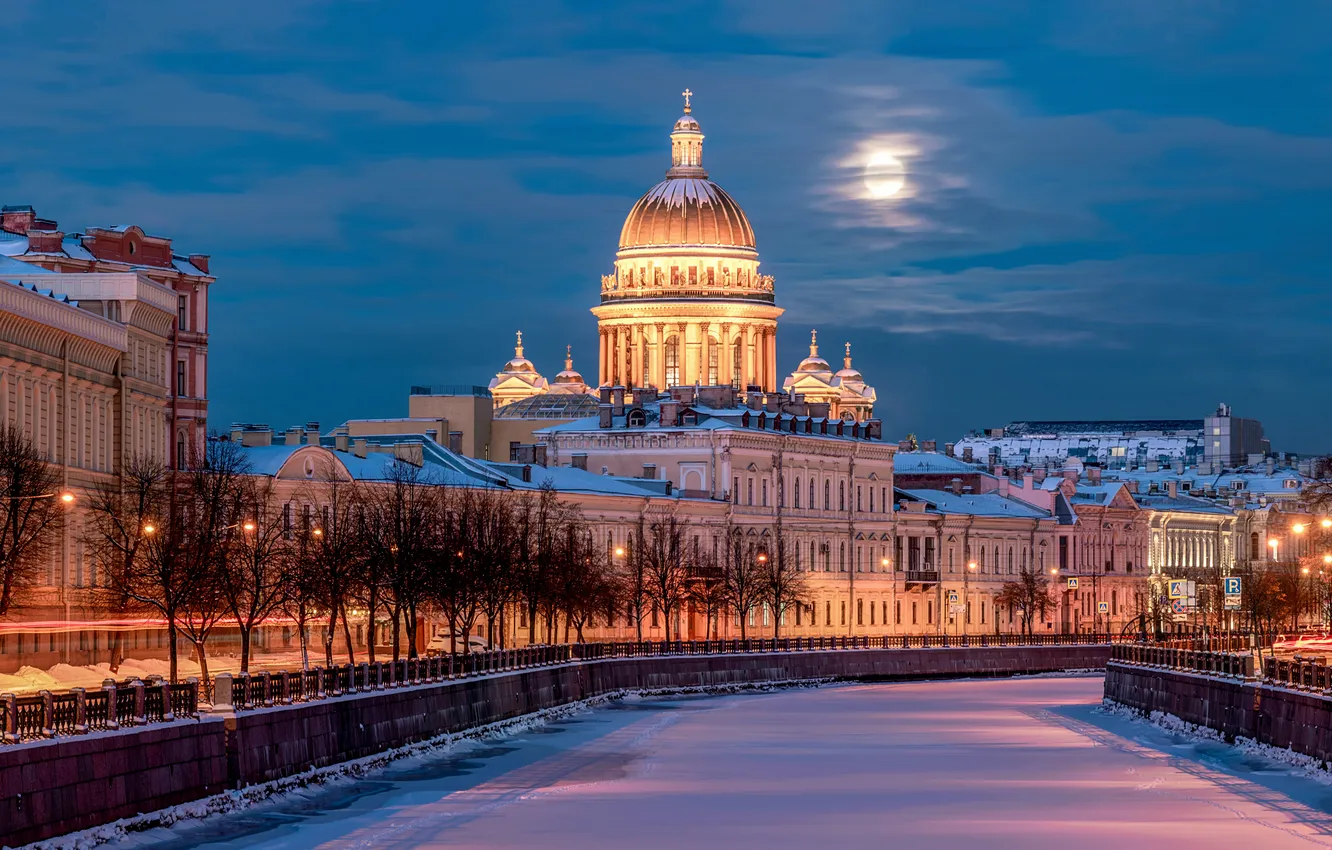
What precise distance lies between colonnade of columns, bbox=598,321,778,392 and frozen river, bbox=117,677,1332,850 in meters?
96.3

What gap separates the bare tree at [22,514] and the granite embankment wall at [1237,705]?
83.7 feet

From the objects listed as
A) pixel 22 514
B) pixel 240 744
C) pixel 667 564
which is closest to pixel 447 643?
pixel 667 564

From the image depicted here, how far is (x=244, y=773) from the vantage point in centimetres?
5025

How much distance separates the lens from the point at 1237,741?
226 feet

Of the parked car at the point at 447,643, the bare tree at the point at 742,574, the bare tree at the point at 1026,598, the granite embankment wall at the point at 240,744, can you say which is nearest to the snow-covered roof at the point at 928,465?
the bare tree at the point at 1026,598

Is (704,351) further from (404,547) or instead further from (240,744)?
(240,744)

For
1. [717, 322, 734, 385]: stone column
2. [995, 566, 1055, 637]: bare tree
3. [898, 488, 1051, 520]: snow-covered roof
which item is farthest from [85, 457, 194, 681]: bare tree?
[717, 322, 734, 385]: stone column

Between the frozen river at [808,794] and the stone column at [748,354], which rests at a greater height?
the stone column at [748,354]

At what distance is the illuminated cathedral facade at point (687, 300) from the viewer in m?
182

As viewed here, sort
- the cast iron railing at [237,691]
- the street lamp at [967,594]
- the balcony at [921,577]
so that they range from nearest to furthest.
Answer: the cast iron railing at [237,691], the balcony at [921,577], the street lamp at [967,594]

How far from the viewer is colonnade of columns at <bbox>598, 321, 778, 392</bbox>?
7175 inches

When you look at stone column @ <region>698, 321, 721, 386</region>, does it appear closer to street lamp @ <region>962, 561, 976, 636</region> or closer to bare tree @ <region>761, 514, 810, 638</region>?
street lamp @ <region>962, 561, 976, 636</region>

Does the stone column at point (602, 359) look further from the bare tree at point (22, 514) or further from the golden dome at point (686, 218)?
the bare tree at point (22, 514)

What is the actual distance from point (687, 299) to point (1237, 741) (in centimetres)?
11426
